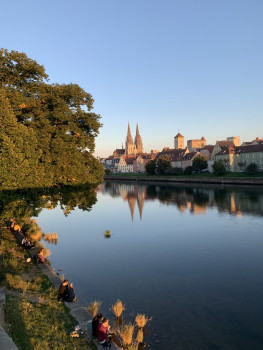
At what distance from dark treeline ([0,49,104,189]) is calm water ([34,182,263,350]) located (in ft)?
25.2

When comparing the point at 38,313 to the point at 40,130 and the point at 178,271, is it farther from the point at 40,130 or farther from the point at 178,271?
the point at 40,130

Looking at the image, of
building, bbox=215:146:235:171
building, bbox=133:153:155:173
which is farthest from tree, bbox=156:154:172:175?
building, bbox=133:153:155:173

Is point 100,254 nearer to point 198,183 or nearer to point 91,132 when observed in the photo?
point 91,132

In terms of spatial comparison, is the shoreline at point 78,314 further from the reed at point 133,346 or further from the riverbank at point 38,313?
the reed at point 133,346

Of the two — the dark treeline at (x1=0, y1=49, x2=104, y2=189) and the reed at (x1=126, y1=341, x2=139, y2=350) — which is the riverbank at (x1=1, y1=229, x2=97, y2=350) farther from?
the dark treeline at (x1=0, y1=49, x2=104, y2=189)

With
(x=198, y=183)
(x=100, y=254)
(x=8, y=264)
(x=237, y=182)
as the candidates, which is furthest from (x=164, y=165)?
(x=8, y=264)

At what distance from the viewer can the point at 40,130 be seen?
22.4 m

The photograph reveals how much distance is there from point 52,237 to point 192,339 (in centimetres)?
2190

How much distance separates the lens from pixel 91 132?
28.6 meters

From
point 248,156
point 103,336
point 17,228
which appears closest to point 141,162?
point 248,156

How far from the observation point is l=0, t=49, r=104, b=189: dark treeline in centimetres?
1794

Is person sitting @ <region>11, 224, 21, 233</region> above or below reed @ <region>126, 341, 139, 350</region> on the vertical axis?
above

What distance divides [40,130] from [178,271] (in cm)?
1563

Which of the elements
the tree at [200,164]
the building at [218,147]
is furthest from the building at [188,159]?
the tree at [200,164]
